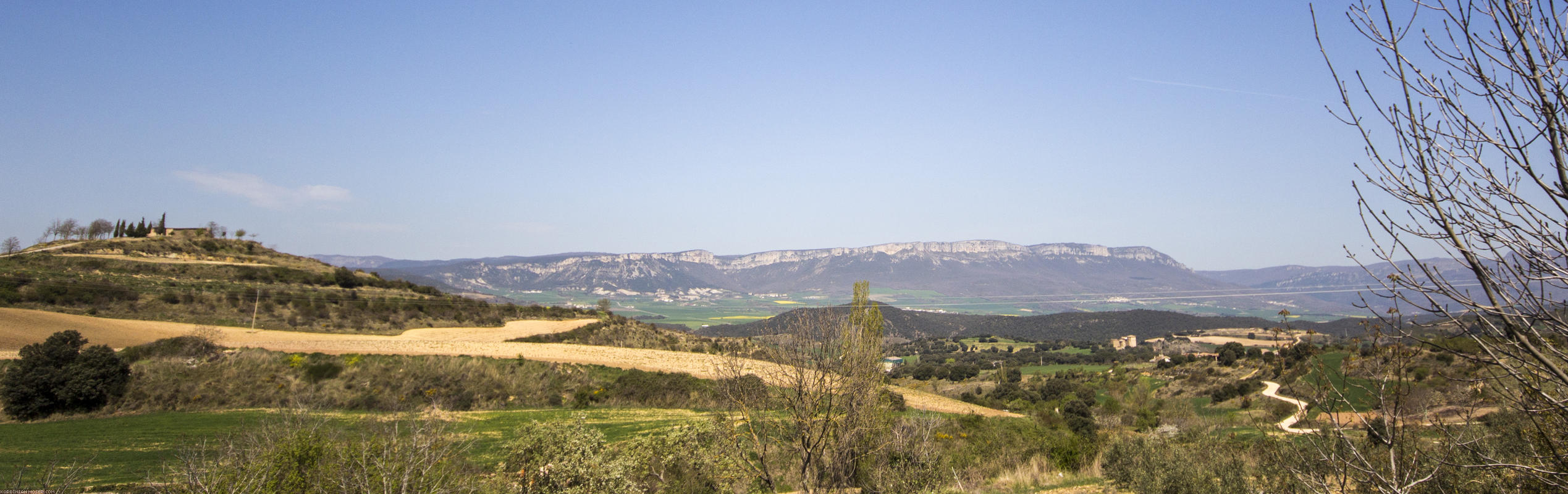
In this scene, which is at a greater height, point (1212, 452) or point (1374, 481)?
point (1374, 481)

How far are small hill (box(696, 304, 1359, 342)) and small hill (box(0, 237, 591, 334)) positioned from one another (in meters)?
38.7

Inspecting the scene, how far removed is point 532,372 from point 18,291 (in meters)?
30.4

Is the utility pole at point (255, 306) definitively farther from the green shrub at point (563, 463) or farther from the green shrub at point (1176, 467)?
the green shrub at point (1176, 467)

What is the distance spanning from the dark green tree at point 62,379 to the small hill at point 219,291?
51.3 feet

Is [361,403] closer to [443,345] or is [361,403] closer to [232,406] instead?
[232,406]

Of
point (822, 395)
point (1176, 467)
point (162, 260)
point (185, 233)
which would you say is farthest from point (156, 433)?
point (185, 233)

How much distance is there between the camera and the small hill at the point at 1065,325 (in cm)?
8975

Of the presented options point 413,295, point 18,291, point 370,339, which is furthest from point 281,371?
point 413,295

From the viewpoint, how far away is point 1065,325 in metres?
105

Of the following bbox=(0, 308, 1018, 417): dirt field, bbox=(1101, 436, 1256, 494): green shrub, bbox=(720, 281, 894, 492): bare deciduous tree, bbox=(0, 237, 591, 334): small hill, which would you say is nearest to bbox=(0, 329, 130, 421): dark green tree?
bbox=(0, 308, 1018, 417): dirt field

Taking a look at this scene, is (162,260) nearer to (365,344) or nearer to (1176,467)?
(365,344)

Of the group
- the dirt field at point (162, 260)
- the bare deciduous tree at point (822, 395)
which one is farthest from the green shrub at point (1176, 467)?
the dirt field at point (162, 260)

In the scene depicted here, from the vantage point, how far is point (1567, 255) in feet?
8.94

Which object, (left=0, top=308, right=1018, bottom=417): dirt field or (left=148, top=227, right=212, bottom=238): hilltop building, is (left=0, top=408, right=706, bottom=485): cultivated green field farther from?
(left=148, top=227, right=212, bottom=238): hilltop building
